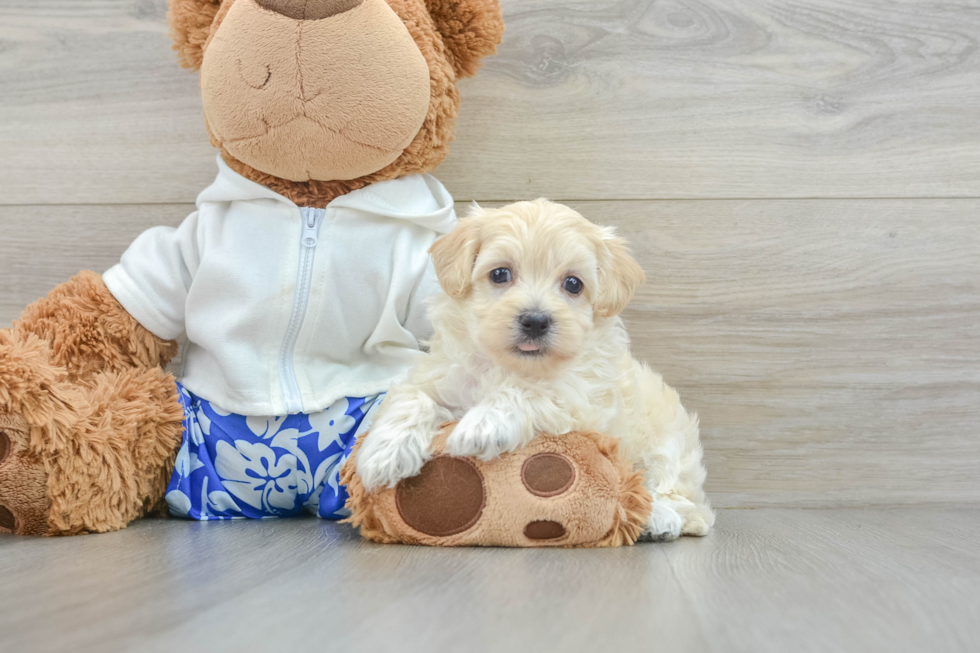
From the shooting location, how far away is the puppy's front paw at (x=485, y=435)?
1.06 metres

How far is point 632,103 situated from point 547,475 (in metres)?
0.88

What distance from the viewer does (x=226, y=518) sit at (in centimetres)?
133

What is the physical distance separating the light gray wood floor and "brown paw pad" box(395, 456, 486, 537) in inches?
1.6

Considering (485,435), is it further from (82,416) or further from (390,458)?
(82,416)

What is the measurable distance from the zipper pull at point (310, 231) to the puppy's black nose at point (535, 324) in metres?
0.47

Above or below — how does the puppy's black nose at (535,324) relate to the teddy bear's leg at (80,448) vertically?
above

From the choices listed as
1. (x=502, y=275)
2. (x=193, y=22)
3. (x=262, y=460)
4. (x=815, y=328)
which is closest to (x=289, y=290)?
(x=262, y=460)

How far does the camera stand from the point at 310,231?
1337mm

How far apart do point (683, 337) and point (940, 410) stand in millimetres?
567

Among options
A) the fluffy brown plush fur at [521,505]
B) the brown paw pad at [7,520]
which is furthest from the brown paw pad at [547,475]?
the brown paw pad at [7,520]

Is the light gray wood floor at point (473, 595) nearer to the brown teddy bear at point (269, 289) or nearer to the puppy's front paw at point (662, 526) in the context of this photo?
the puppy's front paw at point (662, 526)

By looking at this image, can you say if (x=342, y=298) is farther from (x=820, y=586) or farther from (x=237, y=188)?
(x=820, y=586)

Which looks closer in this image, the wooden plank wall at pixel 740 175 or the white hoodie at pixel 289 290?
the white hoodie at pixel 289 290

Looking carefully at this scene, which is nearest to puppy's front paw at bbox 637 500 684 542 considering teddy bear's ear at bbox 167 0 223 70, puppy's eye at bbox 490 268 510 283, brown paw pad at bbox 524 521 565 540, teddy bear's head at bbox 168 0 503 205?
brown paw pad at bbox 524 521 565 540
